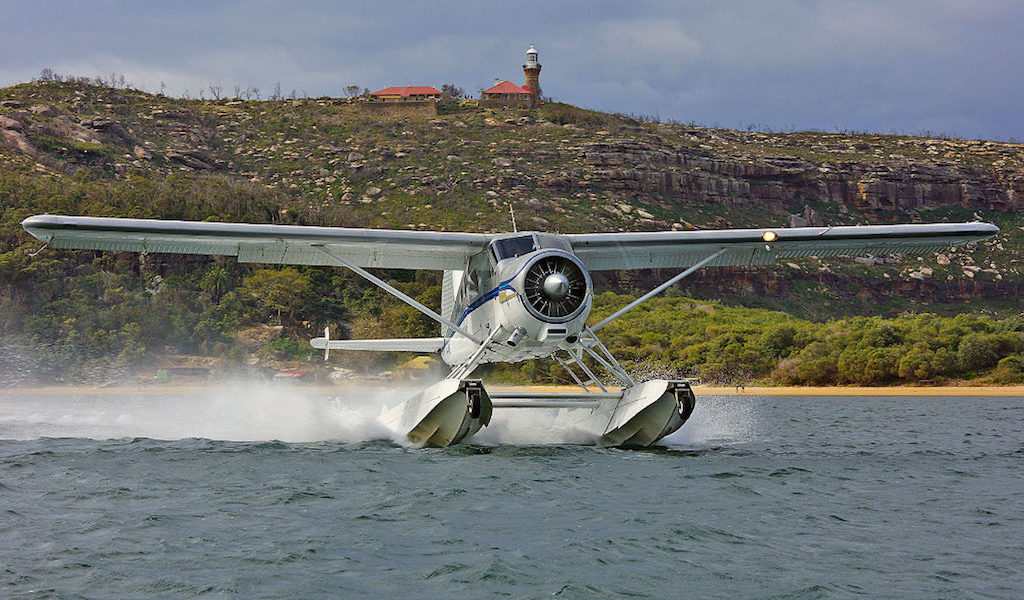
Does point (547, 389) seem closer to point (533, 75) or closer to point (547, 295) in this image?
point (547, 295)

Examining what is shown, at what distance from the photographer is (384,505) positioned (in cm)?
852

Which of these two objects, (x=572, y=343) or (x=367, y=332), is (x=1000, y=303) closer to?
(x=367, y=332)

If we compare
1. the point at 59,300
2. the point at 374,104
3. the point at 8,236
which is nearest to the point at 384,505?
the point at 59,300

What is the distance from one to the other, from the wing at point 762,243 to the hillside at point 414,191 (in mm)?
27450

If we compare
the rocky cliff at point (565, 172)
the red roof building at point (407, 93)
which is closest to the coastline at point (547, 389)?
the rocky cliff at point (565, 172)

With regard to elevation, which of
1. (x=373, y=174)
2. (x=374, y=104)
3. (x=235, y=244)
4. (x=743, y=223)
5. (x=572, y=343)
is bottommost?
(x=572, y=343)

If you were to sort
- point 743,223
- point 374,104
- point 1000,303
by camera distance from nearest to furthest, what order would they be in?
point 1000,303 < point 743,223 < point 374,104

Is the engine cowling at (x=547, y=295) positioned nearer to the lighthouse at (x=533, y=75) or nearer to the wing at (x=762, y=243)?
the wing at (x=762, y=243)

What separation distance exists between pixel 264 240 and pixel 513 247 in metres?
3.73

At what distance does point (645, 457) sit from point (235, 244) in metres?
6.80

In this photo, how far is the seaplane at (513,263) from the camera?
12.4 metres

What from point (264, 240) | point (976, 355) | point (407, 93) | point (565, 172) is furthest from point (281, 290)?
point (407, 93)

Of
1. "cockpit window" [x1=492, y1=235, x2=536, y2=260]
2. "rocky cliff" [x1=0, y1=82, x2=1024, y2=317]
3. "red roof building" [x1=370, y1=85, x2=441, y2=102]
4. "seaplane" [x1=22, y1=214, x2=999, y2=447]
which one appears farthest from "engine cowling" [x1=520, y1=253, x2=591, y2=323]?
"red roof building" [x1=370, y1=85, x2=441, y2=102]

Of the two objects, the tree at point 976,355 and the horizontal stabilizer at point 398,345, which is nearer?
the horizontal stabilizer at point 398,345
